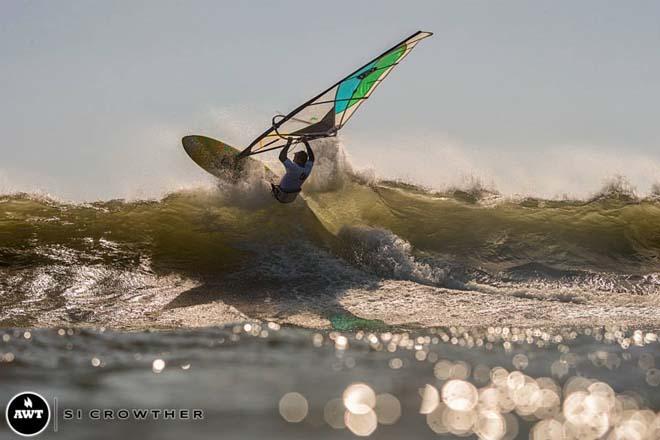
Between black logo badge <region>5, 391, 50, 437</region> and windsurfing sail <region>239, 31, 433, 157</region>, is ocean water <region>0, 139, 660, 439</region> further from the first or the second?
windsurfing sail <region>239, 31, 433, 157</region>

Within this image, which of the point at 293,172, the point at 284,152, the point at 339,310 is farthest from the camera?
the point at 293,172

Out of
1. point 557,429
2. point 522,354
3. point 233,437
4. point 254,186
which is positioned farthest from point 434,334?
point 254,186

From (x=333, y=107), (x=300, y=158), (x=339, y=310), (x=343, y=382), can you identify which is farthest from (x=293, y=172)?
(x=343, y=382)

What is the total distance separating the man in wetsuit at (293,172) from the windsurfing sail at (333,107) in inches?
9.8

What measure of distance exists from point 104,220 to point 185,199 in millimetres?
1680

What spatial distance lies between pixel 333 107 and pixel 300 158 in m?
1.17

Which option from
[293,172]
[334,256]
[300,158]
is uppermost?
[300,158]

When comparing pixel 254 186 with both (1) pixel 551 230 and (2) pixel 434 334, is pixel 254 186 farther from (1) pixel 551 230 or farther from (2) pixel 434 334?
(2) pixel 434 334

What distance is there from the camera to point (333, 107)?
11719 millimetres

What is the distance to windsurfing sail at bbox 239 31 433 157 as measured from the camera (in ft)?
37.0

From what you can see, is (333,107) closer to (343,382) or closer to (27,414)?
(343,382)

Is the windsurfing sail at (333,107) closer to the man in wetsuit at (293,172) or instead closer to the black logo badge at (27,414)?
the man in wetsuit at (293,172)

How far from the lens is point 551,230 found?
1379 centimetres

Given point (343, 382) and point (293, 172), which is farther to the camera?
point (293, 172)
